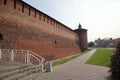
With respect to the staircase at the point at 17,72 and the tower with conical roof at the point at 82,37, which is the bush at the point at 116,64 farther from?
the tower with conical roof at the point at 82,37

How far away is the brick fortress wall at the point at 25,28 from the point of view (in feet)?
31.9

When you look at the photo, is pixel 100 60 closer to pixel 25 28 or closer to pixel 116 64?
pixel 25 28

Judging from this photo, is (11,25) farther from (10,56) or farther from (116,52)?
(116,52)

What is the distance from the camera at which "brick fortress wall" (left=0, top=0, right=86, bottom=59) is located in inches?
383

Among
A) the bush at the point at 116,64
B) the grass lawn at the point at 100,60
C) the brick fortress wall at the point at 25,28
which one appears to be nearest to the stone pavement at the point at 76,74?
the bush at the point at 116,64

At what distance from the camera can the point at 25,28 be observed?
11836 millimetres

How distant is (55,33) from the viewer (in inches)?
736

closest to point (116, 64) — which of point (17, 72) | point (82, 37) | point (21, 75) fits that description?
point (21, 75)

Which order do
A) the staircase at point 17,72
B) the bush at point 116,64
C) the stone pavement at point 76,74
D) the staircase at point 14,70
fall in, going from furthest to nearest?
the stone pavement at point 76,74
the bush at point 116,64
the staircase at point 14,70
the staircase at point 17,72

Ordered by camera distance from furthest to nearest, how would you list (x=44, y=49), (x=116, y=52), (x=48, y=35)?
(x=48, y=35)
(x=44, y=49)
(x=116, y=52)

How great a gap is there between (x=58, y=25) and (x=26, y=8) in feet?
27.0

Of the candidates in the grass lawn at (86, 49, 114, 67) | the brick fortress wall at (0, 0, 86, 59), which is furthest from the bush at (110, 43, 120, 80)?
the brick fortress wall at (0, 0, 86, 59)

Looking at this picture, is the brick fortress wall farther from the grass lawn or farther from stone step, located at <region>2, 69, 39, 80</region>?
the grass lawn

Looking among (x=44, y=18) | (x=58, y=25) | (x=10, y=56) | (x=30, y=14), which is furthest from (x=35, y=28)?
(x=58, y=25)
